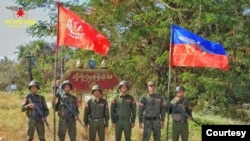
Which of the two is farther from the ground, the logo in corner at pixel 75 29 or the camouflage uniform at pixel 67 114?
the logo in corner at pixel 75 29

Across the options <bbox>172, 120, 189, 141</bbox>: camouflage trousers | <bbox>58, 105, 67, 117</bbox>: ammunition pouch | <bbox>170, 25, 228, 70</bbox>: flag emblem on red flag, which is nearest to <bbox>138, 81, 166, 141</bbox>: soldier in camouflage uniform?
<bbox>172, 120, 189, 141</bbox>: camouflage trousers

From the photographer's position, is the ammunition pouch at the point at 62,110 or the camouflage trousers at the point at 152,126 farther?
the camouflage trousers at the point at 152,126

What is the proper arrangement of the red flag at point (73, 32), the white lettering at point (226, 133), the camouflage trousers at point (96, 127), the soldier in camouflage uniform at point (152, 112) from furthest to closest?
1. the red flag at point (73, 32)
2. the soldier in camouflage uniform at point (152, 112)
3. the camouflage trousers at point (96, 127)
4. the white lettering at point (226, 133)

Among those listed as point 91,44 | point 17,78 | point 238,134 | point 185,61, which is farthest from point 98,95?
point 17,78

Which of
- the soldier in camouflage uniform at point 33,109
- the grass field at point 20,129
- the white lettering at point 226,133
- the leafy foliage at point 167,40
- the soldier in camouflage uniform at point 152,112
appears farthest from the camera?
the leafy foliage at point 167,40

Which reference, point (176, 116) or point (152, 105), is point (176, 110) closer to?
point (176, 116)

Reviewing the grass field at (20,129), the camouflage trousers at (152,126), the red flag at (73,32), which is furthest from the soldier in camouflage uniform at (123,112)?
the grass field at (20,129)

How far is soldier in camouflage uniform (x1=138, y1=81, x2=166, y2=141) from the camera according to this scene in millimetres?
10664

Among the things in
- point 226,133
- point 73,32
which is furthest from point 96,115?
point 226,133

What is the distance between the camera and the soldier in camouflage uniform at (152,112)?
10.7 metres

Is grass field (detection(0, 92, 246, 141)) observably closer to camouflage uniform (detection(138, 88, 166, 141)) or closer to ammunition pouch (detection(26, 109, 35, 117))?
ammunition pouch (detection(26, 109, 35, 117))

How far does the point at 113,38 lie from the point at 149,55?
5.34 ft

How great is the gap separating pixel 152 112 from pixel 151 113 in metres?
0.03

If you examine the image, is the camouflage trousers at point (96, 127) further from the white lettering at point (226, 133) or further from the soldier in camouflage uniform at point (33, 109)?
the white lettering at point (226, 133)
